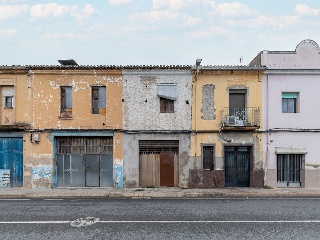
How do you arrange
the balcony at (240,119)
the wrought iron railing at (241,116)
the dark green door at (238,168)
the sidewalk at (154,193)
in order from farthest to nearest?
the dark green door at (238,168), the wrought iron railing at (241,116), the balcony at (240,119), the sidewalk at (154,193)

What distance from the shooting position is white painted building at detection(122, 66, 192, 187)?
707 inches

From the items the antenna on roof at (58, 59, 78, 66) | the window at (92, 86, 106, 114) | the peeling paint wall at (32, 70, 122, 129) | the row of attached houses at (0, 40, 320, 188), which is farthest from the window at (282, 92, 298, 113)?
the antenna on roof at (58, 59, 78, 66)

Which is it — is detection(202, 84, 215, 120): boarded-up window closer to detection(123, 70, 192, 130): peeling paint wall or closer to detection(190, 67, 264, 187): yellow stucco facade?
detection(190, 67, 264, 187): yellow stucco facade

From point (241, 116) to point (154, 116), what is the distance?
499cm

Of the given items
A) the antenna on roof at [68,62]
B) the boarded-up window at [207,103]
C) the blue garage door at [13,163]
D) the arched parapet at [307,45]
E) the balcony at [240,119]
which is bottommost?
the blue garage door at [13,163]

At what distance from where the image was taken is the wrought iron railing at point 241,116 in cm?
1770

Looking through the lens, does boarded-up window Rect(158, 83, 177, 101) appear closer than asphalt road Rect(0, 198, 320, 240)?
No

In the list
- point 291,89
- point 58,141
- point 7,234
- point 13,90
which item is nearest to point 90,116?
point 58,141

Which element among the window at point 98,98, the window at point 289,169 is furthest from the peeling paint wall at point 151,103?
the window at point 289,169

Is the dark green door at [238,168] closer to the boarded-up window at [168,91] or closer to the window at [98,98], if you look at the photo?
the boarded-up window at [168,91]

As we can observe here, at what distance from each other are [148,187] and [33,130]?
7383mm

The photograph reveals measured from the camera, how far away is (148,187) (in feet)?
58.6

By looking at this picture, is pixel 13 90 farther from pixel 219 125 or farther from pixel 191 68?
pixel 219 125

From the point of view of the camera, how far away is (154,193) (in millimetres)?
16000
